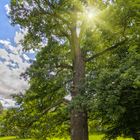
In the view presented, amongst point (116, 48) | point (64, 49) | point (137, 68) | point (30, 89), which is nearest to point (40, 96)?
point (30, 89)

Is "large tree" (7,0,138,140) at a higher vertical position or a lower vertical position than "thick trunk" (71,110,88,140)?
higher

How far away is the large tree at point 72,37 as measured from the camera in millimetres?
24047

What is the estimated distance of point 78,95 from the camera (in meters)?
22.5

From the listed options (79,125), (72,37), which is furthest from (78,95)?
(72,37)

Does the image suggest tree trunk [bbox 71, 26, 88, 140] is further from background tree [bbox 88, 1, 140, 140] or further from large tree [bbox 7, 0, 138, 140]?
background tree [bbox 88, 1, 140, 140]

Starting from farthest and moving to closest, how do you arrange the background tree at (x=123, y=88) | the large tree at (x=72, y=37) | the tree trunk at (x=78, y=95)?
the large tree at (x=72, y=37) < the tree trunk at (x=78, y=95) < the background tree at (x=123, y=88)

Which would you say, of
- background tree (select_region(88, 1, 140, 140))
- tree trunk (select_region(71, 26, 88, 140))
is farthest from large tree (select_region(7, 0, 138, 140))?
background tree (select_region(88, 1, 140, 140))

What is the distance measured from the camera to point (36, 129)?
2675 cm

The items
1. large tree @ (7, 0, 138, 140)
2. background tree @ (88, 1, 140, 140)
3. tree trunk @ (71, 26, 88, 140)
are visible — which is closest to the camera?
background tree @ (88, 1, 140, 140)

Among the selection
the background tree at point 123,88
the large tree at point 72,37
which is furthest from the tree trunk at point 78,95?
the background tree at point 123,88

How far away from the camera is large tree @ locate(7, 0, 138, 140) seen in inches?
947

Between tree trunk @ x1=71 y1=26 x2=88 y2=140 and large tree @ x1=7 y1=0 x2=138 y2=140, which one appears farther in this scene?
large tree @ x1=7 y1=0 x2=138 y2=140

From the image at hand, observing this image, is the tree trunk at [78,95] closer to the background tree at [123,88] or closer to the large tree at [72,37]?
the large tree at [72,37]

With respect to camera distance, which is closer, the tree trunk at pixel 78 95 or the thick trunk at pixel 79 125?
the tree trunk at pixel 78 95
